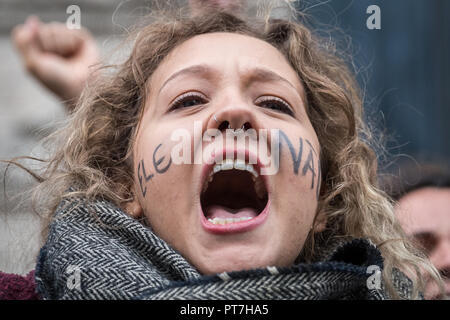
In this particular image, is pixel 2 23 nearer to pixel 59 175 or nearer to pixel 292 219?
pixel 59 175

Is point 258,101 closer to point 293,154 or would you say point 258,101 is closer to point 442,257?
point 293,154

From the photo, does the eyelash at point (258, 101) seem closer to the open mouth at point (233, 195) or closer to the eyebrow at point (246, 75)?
the eyebrow at point (246, 75)

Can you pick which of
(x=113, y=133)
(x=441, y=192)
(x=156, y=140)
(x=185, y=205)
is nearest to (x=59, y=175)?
(x=113, y=133)

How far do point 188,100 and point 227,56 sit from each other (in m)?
0.21

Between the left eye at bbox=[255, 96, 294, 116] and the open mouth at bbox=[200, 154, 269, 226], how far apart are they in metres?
0.24

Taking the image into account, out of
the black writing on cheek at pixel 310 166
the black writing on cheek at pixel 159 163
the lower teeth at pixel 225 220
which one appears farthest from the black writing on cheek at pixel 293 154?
the black writing on cheek at pixel 159 163

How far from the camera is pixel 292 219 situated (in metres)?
2.10

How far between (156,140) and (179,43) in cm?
51

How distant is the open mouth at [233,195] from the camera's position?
86.9 inches

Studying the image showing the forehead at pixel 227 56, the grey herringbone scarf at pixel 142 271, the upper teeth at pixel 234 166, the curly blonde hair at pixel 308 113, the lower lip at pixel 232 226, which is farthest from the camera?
the curly blonde hair at pixel 308 113

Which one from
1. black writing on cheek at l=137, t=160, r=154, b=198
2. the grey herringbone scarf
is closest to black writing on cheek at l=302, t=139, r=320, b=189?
the grey herringbone scarf

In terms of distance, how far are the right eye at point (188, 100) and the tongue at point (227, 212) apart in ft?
1.14
